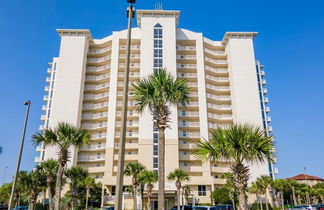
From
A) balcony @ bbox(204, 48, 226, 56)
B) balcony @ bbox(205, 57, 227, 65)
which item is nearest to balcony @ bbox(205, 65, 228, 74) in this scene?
balcony @ bbox(205, 57, 227, 65)

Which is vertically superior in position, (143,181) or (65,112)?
(65,112)

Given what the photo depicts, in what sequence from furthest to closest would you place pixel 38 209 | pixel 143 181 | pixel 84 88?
pixel 84 88, pixel 38 209, pixel 143 181

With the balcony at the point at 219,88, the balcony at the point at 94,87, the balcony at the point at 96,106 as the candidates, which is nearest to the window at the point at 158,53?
the balcony at the point at 219,88

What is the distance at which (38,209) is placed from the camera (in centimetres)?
4297

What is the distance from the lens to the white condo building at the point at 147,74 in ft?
187

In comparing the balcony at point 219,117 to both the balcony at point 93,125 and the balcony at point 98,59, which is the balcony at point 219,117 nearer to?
the balcony at point 93,125

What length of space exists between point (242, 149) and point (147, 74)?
157 ft

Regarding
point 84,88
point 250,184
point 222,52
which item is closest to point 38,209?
point 84,88

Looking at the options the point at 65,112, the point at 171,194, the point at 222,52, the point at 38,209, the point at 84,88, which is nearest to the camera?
the point at 38,209

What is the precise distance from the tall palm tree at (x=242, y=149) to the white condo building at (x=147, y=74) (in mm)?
39772

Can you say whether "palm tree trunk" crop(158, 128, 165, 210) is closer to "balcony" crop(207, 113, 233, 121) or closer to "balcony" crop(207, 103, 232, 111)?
"balcony" crop(207, 113, 233, 121)

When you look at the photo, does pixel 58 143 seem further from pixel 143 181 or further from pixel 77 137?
pixel 143 181

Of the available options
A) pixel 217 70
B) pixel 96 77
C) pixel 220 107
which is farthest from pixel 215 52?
pixel 96 77

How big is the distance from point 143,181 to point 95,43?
154ft
